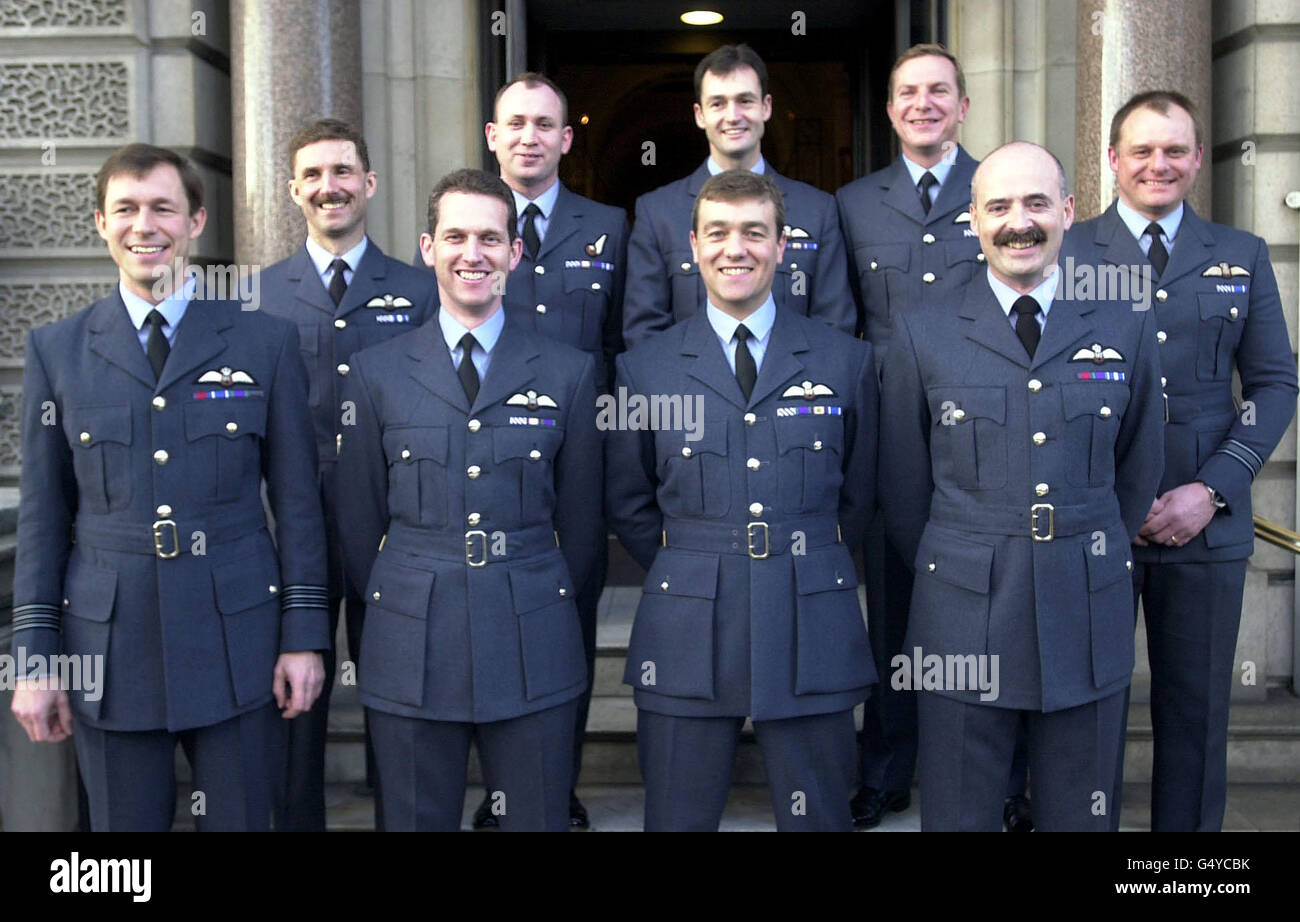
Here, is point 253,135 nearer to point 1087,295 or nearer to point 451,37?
point 451,37

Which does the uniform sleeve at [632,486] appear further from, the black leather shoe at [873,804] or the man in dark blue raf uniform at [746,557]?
the black leather shoe at [873,804]

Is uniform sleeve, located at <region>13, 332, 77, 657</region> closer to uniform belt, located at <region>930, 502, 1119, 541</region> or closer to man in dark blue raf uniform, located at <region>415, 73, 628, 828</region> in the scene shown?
man in dark blue raf uniform, located at <region>415, 73, 628, 828</region>

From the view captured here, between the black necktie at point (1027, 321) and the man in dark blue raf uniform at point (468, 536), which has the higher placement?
the black necktie at point (1027, 321)

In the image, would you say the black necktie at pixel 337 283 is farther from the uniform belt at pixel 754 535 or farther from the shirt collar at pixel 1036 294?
the shirt collar at pixel 1036 294

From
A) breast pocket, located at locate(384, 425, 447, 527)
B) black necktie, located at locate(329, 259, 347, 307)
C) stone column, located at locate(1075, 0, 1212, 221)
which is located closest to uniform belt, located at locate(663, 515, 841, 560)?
breast pocket, located at locate(384, 425, 447, 527)

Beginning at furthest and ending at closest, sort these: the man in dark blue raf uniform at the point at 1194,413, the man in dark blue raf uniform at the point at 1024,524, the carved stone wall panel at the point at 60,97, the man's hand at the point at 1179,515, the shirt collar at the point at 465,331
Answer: the carved stone wall panel at the point at 60,97 < the man in dark blue raf uniform at the point at 1194,413 < the man's hand at the point at 1179,515 < the shirt collar at the point at 465,331 < the man in dark blue raf uniform at the point at 1024,524

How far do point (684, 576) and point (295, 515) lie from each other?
0.93 metres

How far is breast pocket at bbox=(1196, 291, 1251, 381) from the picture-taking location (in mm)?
3779

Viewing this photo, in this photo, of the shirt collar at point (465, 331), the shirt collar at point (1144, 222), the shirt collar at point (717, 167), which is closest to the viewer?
the shirt collar at point (465, 331)

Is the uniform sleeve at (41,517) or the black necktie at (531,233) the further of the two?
the black necktie at (531,233)

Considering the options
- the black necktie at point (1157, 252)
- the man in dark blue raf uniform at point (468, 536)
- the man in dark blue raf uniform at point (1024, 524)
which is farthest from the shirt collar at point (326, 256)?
the black necktie at point (1157, 252)

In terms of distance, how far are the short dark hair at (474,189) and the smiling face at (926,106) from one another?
4.52 ft

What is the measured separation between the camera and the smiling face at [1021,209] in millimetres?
3137

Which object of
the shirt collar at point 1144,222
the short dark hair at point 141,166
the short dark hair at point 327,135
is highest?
the short dark hair at point 327,135
